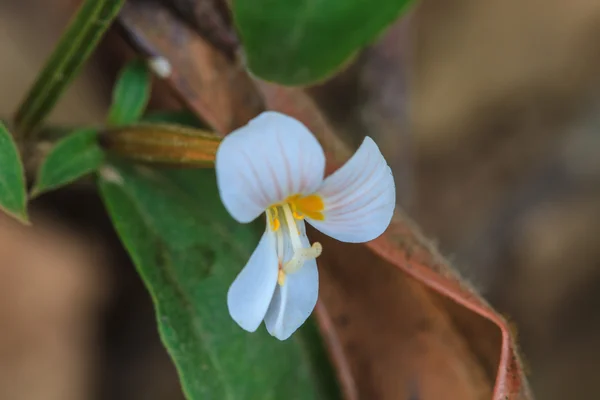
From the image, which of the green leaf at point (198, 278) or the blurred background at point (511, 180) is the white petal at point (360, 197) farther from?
the blurred background at point (511, 180)

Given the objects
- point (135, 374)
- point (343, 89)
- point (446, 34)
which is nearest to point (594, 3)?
point (446, 34)

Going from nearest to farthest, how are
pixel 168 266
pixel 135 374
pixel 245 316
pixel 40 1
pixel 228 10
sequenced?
pixel 245 316
pixel 168 266
pixel 228 10
pixel 40 1
pixel 135 374

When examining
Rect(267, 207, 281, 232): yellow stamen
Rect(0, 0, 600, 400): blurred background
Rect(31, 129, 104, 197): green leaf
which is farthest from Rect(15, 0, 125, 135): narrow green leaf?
Rect(0, 0, 600, 400): blurred background

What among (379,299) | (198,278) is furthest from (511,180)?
(198,278)

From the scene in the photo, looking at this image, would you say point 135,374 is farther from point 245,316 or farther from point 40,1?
point 245,316

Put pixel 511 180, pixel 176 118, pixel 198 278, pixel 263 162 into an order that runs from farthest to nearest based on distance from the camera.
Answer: pixel 511 180
pixel 176 118
pixel 198 278
pixel 263 162

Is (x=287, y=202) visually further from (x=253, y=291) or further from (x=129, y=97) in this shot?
(x=129, y=97)

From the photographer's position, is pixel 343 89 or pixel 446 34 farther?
pixel 446 34

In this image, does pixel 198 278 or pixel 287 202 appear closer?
pixel 287 202
